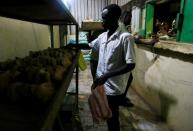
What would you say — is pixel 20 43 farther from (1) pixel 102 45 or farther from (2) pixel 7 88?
(2) pixel 7 88

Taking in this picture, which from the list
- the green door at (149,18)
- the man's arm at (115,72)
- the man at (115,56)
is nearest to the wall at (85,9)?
the green door at (149,18)

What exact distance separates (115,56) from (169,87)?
3.34 feet

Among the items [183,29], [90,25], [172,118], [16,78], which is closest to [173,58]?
[183,29]

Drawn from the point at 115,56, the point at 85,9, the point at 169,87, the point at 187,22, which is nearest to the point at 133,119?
the point at 169,87

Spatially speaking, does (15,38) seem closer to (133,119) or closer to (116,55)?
(116,55)

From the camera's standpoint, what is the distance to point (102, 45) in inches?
67.7

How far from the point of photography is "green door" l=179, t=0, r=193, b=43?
1.80 metres

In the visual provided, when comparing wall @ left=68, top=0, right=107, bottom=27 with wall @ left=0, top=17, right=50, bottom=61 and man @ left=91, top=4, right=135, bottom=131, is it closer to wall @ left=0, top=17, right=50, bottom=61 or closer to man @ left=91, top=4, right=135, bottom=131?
wall @ left=0, top=17, right=50, bottom=61

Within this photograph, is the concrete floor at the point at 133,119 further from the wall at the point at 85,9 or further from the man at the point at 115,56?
the wall at the point at 85,9

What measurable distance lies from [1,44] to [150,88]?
2096mm

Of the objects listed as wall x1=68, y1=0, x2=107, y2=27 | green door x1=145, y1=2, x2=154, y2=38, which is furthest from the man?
wall x1=68, y1=0, x2=107, y2=27

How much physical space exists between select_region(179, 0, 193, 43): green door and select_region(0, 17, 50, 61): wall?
1.59 meters

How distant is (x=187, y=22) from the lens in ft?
6.13

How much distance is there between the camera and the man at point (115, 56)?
149cm
